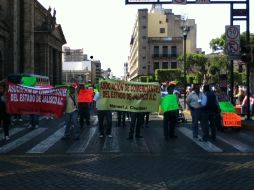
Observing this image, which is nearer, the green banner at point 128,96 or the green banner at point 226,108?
the green banner at point 128,96

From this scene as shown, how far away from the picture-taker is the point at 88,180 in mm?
9133

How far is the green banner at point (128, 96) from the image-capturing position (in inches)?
647

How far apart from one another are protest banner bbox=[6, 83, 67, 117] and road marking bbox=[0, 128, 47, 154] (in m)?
0.80

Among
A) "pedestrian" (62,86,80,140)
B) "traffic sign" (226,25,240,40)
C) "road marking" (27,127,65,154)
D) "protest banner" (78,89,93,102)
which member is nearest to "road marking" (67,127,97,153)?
"pedestrian" (62,86,80,140)

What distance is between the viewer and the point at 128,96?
1661cm

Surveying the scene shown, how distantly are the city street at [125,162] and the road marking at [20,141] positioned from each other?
0.02 meters

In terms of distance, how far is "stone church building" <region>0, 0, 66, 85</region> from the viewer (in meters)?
50.0

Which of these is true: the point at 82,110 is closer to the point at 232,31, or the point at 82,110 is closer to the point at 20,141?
the point at 20,141

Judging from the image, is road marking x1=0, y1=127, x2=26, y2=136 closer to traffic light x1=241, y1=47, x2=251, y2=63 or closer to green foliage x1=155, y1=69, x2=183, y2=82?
traffic light x1=241, y1=47, x2=251, y2=63

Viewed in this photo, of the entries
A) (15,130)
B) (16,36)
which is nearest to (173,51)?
(16,36)

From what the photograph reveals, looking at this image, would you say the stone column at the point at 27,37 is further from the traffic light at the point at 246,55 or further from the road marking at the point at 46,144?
the road marking at the point at 46,144

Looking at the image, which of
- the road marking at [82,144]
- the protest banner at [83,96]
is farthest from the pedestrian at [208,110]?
the protest banner at [83,96]

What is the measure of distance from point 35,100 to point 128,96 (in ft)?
9.18

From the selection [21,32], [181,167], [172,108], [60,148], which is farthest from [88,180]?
[21,32]
